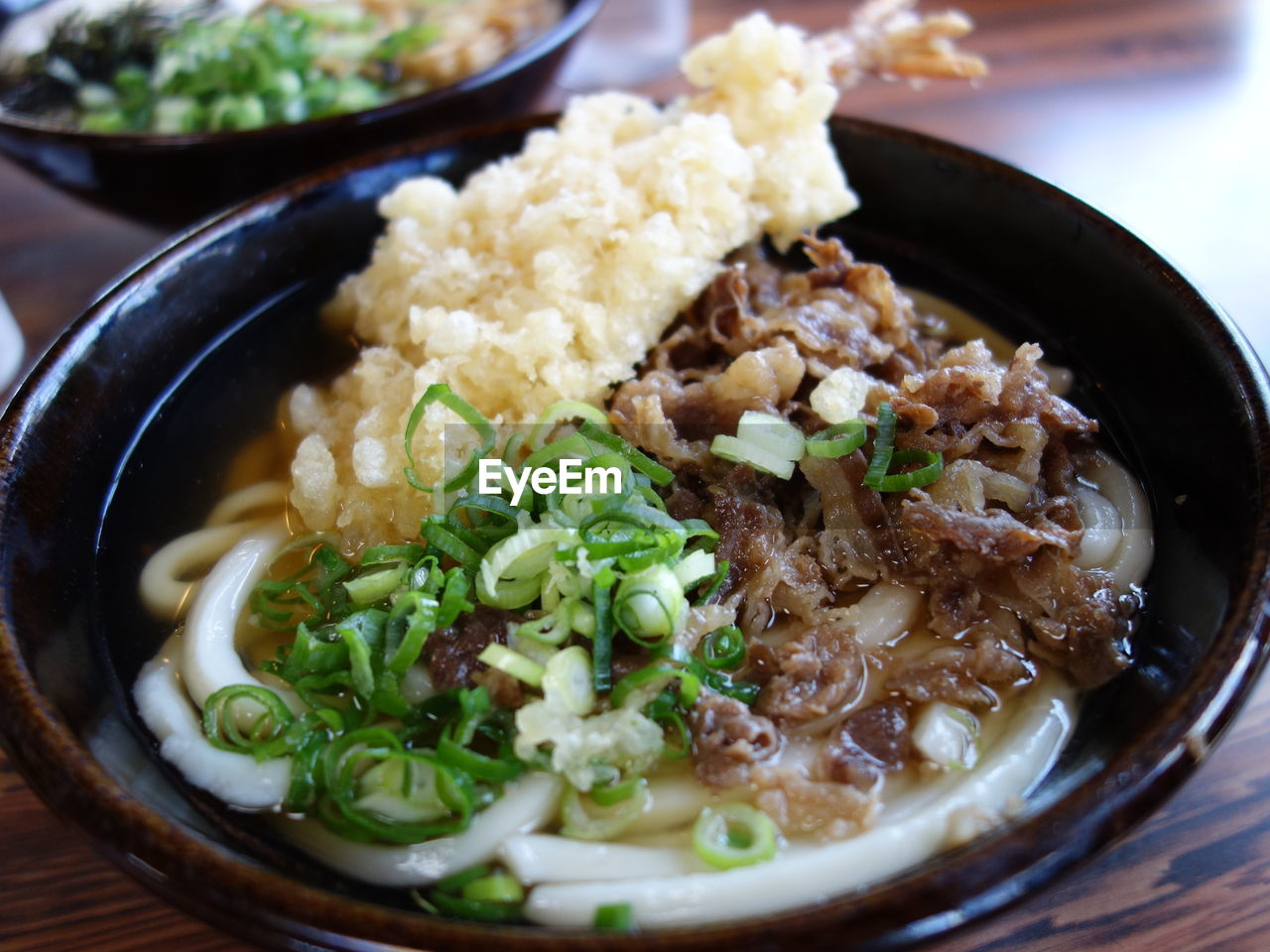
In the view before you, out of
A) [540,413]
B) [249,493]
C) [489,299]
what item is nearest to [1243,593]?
[540,413]

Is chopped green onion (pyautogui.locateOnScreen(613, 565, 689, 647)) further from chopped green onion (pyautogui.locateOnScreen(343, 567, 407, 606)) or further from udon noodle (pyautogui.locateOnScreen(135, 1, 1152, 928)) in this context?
chopped green onion (pyautogui.locateOnScreen(343, 567, 407, 606))

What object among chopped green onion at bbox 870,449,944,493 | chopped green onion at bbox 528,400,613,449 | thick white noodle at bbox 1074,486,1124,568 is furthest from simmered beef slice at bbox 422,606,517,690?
thick white noodle at bbox 1074,486,1124,568

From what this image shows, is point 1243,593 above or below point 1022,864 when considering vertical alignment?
above

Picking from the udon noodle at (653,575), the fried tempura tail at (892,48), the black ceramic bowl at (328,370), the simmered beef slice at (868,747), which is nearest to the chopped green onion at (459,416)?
the udon noodle at (653,575)

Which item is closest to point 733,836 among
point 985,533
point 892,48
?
point 985,533

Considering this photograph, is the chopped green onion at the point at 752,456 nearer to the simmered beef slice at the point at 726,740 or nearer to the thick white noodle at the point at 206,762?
the simmered beef slice at the point at 726,740

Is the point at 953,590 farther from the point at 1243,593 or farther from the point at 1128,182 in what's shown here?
the point at 1128,182
